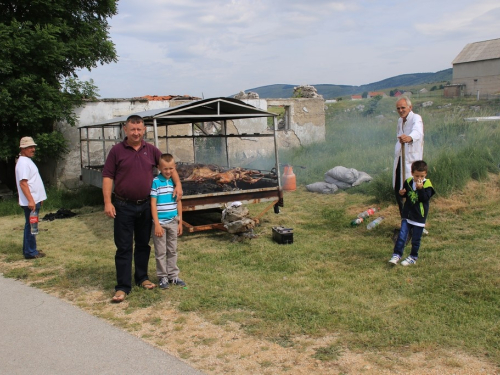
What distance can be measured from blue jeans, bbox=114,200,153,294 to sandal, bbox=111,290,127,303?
7 centimetres

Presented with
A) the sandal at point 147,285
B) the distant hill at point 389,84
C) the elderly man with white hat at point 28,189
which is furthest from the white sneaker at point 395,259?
the distant hill at point 389,84

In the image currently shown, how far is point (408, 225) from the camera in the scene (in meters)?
5.65

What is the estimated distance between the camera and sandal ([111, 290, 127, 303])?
4.91 m

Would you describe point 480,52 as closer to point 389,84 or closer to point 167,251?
point 389,84

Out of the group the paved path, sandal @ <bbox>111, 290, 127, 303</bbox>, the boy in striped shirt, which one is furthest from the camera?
the boy in striped shirt

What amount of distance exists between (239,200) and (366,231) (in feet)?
7.09

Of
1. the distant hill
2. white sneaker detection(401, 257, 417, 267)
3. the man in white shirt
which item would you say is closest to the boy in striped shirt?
white sneaker detection(401, 257, 417, 267)

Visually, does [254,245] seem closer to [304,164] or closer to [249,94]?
[304,164]

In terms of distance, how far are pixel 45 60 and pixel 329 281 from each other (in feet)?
30.4

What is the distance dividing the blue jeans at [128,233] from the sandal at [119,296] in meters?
0.07

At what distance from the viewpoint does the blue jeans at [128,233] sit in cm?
500

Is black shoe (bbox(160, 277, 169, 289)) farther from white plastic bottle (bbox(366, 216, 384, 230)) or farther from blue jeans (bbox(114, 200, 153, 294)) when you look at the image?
white plastic bottle (bbox(366, 216, 384, 230))

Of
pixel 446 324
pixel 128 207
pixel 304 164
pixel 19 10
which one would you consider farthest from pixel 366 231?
pixel 19 10

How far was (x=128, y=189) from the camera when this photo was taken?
16.2ft
